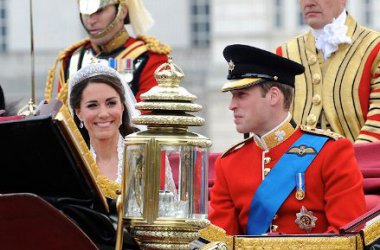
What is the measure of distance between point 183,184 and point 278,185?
1.24 meters

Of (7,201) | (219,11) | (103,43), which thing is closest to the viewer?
(7,201)

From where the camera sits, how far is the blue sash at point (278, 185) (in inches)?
235

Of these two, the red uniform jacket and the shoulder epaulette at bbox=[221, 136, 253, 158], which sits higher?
the shoulder epaulette at bbox=[221, 136, 253, 158]

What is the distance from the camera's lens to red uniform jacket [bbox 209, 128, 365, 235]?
5.88 meters

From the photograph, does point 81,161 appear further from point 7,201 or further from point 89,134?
point 89,134

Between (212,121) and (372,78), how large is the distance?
2373 centimetres

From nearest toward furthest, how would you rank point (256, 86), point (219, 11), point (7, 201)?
point (7, 201), point (256, 86), point (219, 11)

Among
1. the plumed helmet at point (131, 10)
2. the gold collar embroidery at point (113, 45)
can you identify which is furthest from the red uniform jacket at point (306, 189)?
the gold collar embroidery at point (113, 45)

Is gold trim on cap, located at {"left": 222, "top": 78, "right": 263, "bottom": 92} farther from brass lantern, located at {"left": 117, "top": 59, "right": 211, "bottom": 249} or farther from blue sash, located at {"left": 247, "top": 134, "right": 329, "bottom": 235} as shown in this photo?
brass lantern, located at {"left": 117, "top": 59, "right": 211, "bottom": 249}

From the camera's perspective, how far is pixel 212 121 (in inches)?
1225

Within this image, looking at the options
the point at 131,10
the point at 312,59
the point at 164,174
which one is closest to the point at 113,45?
the point at 131,10

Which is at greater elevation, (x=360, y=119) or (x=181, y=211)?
(x=360, y=119)

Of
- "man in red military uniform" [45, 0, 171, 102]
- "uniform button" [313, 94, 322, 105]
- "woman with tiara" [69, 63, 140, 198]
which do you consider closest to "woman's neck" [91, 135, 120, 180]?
"woman with tiara" [69, 63, 140, 198]

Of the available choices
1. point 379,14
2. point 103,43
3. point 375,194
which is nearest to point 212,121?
point 379,14
